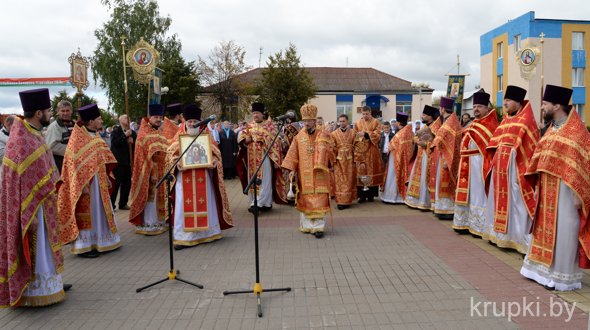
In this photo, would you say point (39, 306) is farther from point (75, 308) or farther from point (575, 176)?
point (575, 176)

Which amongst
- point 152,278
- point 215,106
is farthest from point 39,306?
point 215,106

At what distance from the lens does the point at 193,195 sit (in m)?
7.29

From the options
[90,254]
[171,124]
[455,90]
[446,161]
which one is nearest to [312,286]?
[90,254]

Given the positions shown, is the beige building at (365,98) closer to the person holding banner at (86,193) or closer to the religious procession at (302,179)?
the religious procession at (302,179)

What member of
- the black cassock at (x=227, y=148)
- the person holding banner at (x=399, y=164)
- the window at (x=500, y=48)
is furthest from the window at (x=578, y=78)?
the person holding banner at (x=399, y=164)

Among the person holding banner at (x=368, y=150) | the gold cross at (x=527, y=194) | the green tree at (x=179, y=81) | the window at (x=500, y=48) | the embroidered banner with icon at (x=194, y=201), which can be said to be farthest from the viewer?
the window at (x=500, y=48)

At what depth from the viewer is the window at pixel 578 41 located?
37.8 metres

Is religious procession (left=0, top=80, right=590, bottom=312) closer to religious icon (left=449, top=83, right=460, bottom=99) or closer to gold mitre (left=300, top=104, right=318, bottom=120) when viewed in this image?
gold mitre (left=300, top=104, right=318, bottom=120)

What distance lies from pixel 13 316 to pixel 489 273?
5404 mm

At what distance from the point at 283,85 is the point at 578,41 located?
25.1 metres

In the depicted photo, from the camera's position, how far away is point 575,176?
15.8 ft

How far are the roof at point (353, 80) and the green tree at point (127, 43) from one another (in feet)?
36.6

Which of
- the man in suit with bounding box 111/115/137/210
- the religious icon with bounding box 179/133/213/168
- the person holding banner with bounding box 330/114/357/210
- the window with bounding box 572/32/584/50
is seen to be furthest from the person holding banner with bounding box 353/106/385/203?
the window with bounding box 572/32/584/50

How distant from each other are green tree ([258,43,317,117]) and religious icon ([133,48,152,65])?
2222 centimetres
